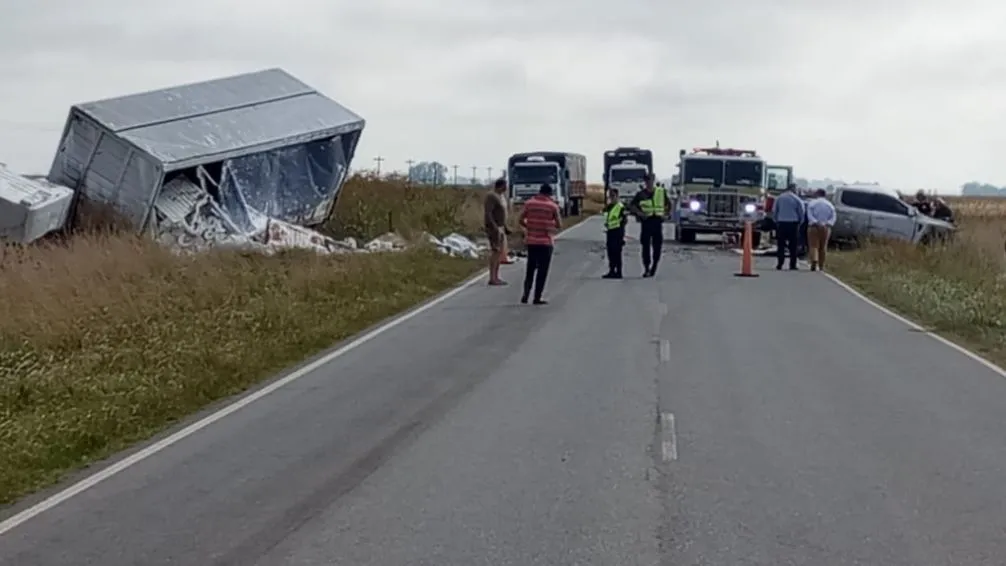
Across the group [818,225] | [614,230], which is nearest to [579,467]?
[614,230]

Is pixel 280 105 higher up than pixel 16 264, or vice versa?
pixel 280 105

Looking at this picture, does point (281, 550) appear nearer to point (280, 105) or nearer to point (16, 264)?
point (16, 264)

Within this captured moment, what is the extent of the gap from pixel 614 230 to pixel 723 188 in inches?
503

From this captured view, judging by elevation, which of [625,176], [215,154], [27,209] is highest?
[215,154]

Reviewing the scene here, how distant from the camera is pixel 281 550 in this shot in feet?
24.1

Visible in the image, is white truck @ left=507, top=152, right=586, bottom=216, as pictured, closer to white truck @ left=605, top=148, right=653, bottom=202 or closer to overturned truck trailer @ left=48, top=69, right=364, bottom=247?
white truck @ left=605, top=148, right=653, bottom=202

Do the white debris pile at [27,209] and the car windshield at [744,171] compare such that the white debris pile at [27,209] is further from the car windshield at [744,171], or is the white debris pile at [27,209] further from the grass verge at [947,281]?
the car windshield at [744,171]

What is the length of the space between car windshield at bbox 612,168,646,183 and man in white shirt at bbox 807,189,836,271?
109ft

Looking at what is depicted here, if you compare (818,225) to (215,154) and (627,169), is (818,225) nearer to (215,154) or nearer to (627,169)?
(215,154)

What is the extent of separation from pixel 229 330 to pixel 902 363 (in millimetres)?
7785

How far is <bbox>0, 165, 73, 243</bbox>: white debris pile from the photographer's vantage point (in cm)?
2559

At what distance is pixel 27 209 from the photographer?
2553cm

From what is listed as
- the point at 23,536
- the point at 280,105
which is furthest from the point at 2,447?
the point at 280,105

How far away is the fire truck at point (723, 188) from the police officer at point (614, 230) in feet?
38.5
